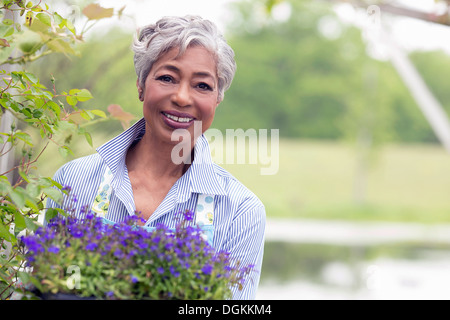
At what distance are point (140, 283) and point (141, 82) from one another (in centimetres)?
67

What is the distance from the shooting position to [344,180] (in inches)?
840

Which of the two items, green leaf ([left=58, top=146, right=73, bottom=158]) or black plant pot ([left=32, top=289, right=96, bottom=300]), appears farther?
green leaf ([left=58, top=146, right=73, bottom=158])

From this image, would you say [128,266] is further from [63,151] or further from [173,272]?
[63,151]

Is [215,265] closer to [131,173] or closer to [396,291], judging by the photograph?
[131,173]

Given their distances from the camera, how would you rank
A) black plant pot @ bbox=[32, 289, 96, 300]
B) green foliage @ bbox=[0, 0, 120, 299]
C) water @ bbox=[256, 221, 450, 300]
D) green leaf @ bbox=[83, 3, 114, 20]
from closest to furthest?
black plant pot @ bbox=[32, 289, 96, 300], green foliage @ bbox=[0, 0, 120, 299], green leaf @ bbox=[83, 3, 114, 20], water @ bbox=[256, 221, 450, 300]

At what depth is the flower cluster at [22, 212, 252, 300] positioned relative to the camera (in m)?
0.94

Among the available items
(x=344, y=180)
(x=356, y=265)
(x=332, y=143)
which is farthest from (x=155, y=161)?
(x=332, y=143)

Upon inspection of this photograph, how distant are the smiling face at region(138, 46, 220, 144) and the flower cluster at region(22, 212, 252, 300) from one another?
1.43 feet

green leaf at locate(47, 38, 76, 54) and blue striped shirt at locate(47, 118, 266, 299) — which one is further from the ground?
green leaf at locate(47, 38, 76, 54)

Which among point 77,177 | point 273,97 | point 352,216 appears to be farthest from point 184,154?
point 273,97

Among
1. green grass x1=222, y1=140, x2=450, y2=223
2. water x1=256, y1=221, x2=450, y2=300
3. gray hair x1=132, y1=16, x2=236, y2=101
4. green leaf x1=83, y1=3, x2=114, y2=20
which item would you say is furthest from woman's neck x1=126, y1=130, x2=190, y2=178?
green grass x1=222, y1=140, x2=450, y2=223

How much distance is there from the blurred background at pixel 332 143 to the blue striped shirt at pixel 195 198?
2987 mm

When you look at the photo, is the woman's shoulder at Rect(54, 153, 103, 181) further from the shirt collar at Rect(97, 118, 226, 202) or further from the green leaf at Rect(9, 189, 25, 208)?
the green leaf at Rect(9, 189, 25, 208)

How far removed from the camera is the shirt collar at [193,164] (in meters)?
1.43
